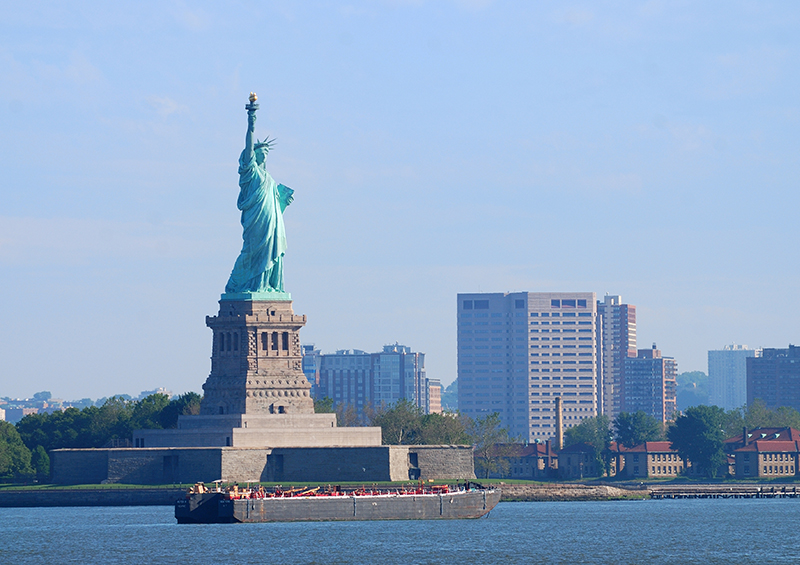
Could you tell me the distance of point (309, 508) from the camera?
109 metres

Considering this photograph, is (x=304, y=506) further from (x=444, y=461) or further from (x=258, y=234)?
(x=258, y=234)

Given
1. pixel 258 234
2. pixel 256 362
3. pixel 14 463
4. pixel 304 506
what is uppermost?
pixel 258 234

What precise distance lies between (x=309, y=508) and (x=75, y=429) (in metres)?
55.9

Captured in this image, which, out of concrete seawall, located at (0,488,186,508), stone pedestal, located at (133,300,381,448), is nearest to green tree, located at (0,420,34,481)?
concrete seawall, located at (0,488,186,508)

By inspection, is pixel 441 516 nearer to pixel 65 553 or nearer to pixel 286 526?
pixel 286 526

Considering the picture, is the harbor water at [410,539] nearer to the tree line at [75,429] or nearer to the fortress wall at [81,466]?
the fortress wall at [81,466]

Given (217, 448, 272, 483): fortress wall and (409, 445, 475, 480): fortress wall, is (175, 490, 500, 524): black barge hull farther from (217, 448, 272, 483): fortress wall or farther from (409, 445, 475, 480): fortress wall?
(409, 445, 475, 480): fortress wall

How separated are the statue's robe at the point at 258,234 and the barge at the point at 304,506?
→ 106ft

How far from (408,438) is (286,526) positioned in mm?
49247

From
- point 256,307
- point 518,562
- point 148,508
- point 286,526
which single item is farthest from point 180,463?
point 518,562

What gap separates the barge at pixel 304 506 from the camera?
10800 centimetres

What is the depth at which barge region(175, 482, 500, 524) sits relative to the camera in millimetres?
108000

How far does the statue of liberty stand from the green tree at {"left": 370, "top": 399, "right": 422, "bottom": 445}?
2418cm

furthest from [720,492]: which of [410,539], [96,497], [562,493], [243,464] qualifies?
[410,539]
